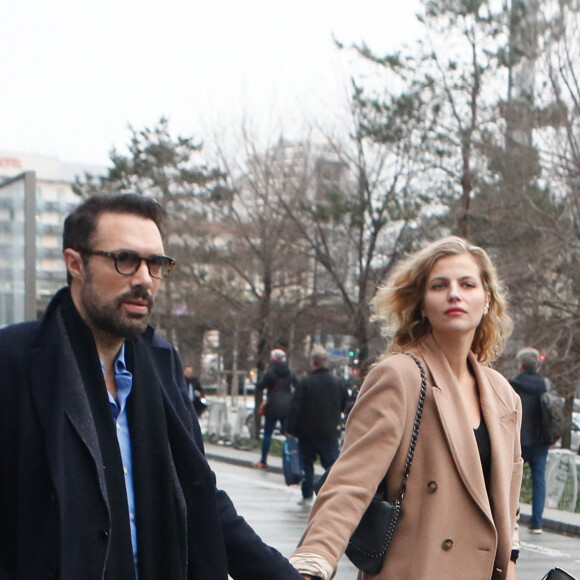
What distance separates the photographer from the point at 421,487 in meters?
3.23

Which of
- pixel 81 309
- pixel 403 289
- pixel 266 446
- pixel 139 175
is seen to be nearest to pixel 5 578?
pixel 81 309

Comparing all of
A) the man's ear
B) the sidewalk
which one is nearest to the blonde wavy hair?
the man's ear

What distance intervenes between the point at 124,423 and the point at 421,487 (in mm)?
1019

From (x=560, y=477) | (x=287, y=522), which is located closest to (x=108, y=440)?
(x=287, y=522)

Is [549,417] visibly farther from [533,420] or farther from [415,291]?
[415,291]

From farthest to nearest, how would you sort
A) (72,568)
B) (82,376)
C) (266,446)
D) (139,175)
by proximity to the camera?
(139,175)
(266,446)
(82,376)
(72,568)

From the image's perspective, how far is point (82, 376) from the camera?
255cm

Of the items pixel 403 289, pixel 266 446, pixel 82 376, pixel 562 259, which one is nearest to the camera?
pixel 82 376

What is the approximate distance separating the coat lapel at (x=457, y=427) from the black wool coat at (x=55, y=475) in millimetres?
880

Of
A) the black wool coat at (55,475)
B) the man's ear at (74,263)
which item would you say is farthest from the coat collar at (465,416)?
the man's ear at (74,263)

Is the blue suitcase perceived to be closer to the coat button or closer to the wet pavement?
the wet pavement

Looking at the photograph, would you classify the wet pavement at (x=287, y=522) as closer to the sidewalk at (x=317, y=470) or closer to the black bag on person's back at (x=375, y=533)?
the sidewalk at (x=317, y=470)

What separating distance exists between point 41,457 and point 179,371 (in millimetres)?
581

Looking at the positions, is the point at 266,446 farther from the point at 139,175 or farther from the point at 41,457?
the point at 139,175
